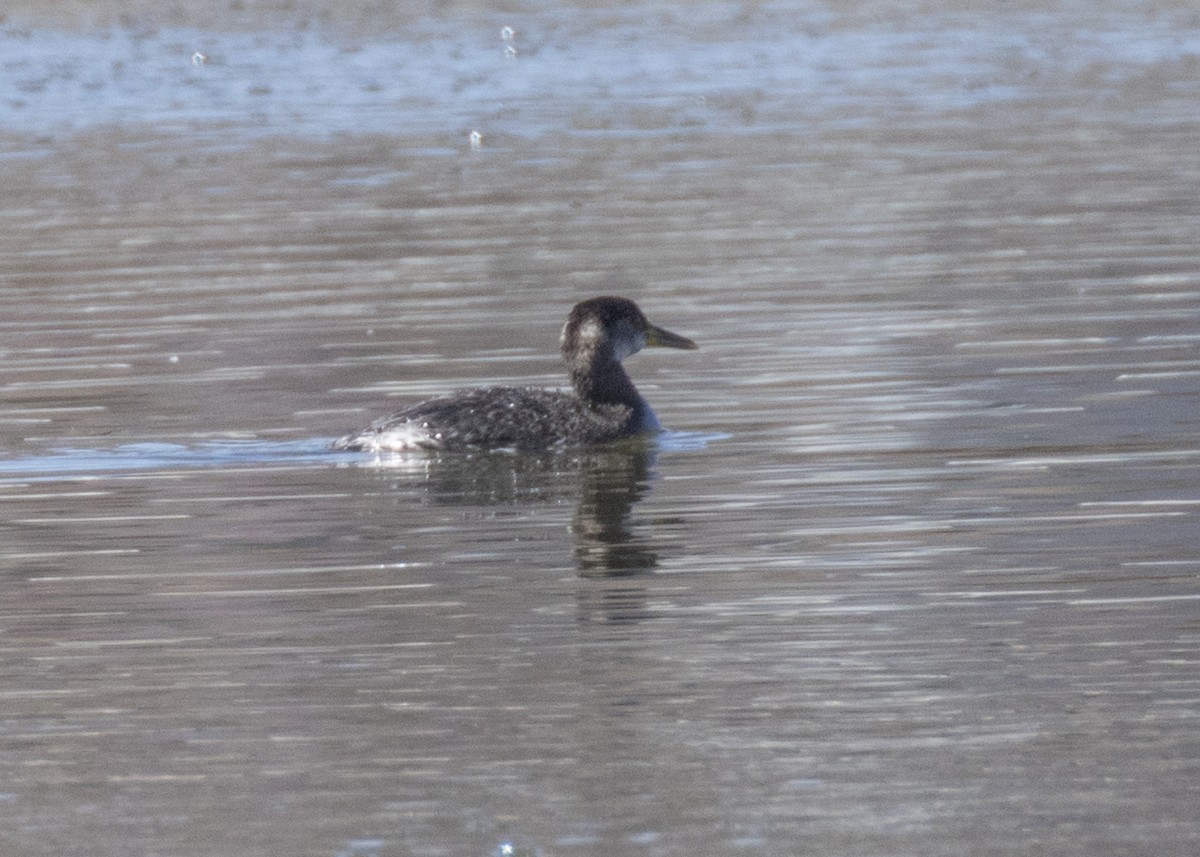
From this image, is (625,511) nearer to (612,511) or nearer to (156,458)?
(612,511)

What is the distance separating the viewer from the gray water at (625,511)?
6.66m

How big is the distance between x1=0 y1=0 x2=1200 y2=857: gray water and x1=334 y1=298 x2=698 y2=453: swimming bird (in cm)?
14

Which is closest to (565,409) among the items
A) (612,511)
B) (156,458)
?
(612,511)

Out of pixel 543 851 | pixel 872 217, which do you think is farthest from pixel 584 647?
pixel 872 217

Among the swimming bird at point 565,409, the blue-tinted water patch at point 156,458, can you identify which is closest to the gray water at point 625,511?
the blue-tinted water patch at point 156,458

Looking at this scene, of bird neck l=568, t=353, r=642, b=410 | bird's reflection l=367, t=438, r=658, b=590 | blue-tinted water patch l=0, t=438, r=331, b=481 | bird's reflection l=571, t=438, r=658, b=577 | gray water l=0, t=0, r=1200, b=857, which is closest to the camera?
gray water l=0, t=0, r=1200, b=857

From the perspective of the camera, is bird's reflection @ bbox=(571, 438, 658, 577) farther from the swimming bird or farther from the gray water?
the swimming bird

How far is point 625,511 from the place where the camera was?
10.9 metres

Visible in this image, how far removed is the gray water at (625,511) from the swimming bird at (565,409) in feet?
0.46

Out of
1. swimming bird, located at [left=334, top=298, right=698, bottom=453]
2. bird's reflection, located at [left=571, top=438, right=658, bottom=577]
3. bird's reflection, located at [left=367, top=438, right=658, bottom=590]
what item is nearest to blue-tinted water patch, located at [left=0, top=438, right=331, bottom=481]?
swimming bird, located at [left=334, top=298, right=698, bottom=453]

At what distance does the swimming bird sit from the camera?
12.4 meters

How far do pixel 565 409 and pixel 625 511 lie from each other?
2.05 m

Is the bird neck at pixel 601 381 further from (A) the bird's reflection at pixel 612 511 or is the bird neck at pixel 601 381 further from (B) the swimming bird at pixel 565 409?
(A) the bird's reflection at pixel 612 511

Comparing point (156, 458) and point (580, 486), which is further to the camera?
point (156, 458)
